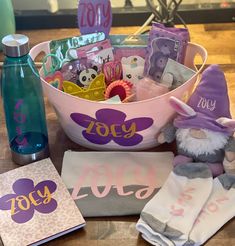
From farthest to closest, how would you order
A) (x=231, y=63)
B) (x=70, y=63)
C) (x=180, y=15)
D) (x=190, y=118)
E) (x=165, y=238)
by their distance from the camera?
(x=180, y=15) < (x=231, y=63) < (x=70, y=63) < (x=190, y=118) < (x=165, y=238)

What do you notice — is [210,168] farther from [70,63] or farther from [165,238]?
[70,63]

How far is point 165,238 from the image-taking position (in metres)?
0.68

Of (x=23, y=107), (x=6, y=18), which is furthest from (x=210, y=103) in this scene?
(x=6, y=18)

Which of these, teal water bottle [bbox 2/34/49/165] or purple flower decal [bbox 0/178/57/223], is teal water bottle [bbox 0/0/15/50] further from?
purple flower decal [bbox 0/178/57/223]

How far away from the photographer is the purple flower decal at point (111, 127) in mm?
791

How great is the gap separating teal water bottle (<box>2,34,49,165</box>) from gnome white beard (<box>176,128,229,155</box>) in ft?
0.75

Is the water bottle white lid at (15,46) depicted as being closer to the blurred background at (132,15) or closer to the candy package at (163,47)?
the candy package at (163,47)

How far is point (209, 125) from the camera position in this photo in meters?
0.77

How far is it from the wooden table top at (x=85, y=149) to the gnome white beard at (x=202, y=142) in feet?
0.26

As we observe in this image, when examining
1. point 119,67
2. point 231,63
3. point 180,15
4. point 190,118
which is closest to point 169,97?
point 190,118

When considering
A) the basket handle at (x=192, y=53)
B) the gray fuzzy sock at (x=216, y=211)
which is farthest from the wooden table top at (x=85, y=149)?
the basket handle at (x=192, y=53)

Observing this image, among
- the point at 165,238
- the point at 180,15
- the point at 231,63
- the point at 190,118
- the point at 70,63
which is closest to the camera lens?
the point at 165,238

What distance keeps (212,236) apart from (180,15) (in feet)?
2.56

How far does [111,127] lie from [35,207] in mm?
172
